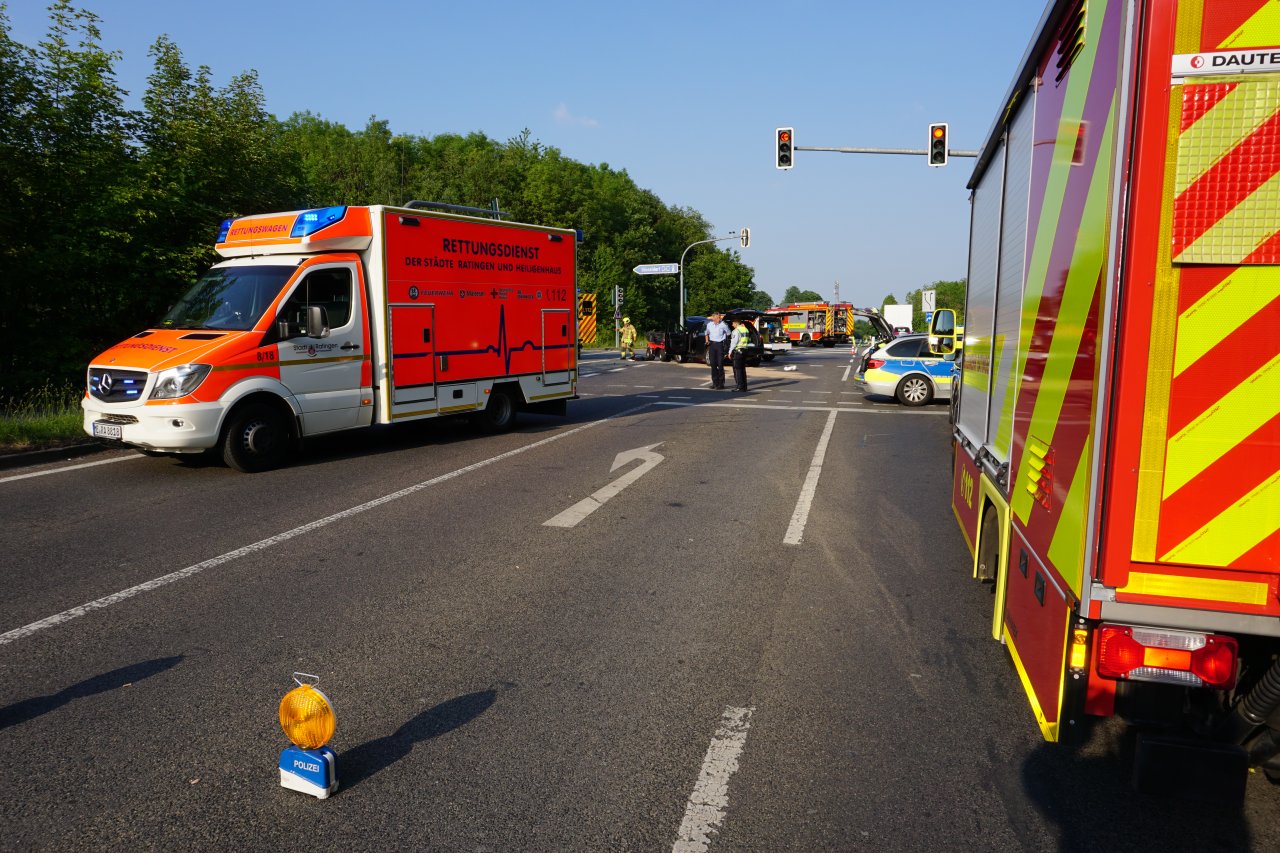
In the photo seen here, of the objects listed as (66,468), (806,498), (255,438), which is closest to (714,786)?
(806,498)

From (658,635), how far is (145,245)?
523 inches

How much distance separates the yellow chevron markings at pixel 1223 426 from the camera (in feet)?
8.37

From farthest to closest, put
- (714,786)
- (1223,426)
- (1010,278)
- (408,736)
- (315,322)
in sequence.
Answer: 1. (315,322)
2. (1010,278)
3. (408,736)
4. (714,786)
5. (1223,426)

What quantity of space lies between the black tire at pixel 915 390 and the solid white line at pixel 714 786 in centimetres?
1525

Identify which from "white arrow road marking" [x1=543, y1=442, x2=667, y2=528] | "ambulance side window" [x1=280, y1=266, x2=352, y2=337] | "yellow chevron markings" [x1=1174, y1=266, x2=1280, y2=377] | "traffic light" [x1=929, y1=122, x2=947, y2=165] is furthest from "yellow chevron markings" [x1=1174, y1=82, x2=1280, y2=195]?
"traffic light" [x1=929, y1=122, x2=947, y2=165]

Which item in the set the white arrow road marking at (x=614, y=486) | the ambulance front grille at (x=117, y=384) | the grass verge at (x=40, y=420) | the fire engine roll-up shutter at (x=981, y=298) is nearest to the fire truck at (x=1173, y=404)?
the fire engine roll-up shutter at (x=981, y=298)

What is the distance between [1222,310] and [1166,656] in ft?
3.55

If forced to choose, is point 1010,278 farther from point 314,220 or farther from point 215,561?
point 314,220

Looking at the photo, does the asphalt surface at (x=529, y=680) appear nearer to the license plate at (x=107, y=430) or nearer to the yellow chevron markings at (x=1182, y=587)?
the license plate at (x=107, y=430)

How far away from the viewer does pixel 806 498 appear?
Answer: 28.4 ft

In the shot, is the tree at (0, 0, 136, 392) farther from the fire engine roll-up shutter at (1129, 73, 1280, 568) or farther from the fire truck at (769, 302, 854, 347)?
the fire truck at (769, 302, 854, 347)

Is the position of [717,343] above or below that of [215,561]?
above

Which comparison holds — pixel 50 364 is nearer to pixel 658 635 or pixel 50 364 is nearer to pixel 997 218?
pixel 658 635

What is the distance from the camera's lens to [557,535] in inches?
274
